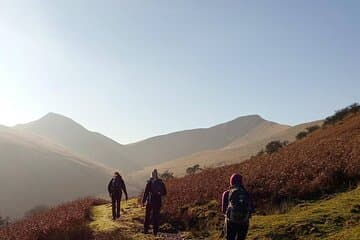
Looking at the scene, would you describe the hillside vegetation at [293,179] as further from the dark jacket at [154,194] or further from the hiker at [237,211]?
the hiker at [237,211]

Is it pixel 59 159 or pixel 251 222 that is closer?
pixel 251 222

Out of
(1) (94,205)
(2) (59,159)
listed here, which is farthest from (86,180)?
(1) (94,205)

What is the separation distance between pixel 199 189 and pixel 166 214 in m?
2.60

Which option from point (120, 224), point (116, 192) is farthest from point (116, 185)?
point (120, 224)

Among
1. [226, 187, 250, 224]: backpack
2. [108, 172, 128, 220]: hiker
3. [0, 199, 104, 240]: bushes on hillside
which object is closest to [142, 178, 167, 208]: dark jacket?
[0, 199, 104, 240]: bushes on hillside

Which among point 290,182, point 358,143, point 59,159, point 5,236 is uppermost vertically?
point 59,159

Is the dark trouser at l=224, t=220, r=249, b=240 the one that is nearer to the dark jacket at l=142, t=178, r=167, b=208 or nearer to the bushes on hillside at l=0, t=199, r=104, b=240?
the dark jacket at l=142, t=178, r=167, b=208

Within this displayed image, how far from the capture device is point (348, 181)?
19344mm

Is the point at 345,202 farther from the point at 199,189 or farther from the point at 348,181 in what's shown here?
the point at 199,189

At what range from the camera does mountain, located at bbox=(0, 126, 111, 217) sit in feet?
409

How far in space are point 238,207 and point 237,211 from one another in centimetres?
10

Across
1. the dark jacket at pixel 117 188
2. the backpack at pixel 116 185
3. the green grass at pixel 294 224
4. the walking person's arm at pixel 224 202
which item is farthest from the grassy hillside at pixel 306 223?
the backpack at pixel 116 185

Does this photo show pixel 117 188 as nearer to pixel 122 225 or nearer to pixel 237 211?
pixel 122 225

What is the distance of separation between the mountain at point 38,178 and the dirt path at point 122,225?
90.4 meters
